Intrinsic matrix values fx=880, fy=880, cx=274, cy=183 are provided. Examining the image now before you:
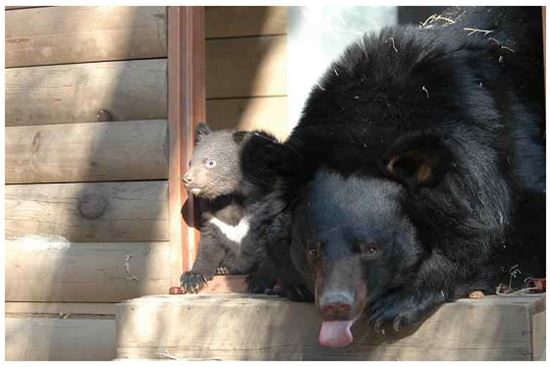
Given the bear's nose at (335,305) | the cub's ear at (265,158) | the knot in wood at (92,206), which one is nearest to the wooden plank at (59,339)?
the knot in wood at (92,206)

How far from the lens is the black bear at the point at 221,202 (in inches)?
204

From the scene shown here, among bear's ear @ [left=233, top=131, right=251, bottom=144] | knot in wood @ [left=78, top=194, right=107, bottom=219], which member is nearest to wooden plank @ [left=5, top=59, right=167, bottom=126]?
knot in wood @ [left=78, top=194, right=107, bottom=219]

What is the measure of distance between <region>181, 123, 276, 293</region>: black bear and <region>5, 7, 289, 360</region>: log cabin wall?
0.23 meters

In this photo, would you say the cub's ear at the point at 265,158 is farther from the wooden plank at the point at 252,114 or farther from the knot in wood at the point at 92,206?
the wooden plank at the point at 252,114

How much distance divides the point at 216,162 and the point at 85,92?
0.90 metres

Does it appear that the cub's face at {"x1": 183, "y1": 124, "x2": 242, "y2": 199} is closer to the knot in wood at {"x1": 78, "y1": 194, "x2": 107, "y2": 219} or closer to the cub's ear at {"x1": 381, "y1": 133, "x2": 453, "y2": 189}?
the knot in wood at {"x1": 78, "y1": 194, "x2": 107, "y2": 219}

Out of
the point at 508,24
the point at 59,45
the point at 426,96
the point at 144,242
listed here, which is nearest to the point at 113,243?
the point at 144,242

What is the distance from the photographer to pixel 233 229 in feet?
18.0

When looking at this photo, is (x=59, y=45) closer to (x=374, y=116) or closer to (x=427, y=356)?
(x=374, y=116)

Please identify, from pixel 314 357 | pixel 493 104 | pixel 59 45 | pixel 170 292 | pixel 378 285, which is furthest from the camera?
pixel 59 45

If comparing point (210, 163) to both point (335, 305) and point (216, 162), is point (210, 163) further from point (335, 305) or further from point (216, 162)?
point (335, 305)

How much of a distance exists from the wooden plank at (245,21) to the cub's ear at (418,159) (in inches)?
127

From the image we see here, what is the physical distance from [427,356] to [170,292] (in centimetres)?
172

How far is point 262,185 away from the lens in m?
4.19
